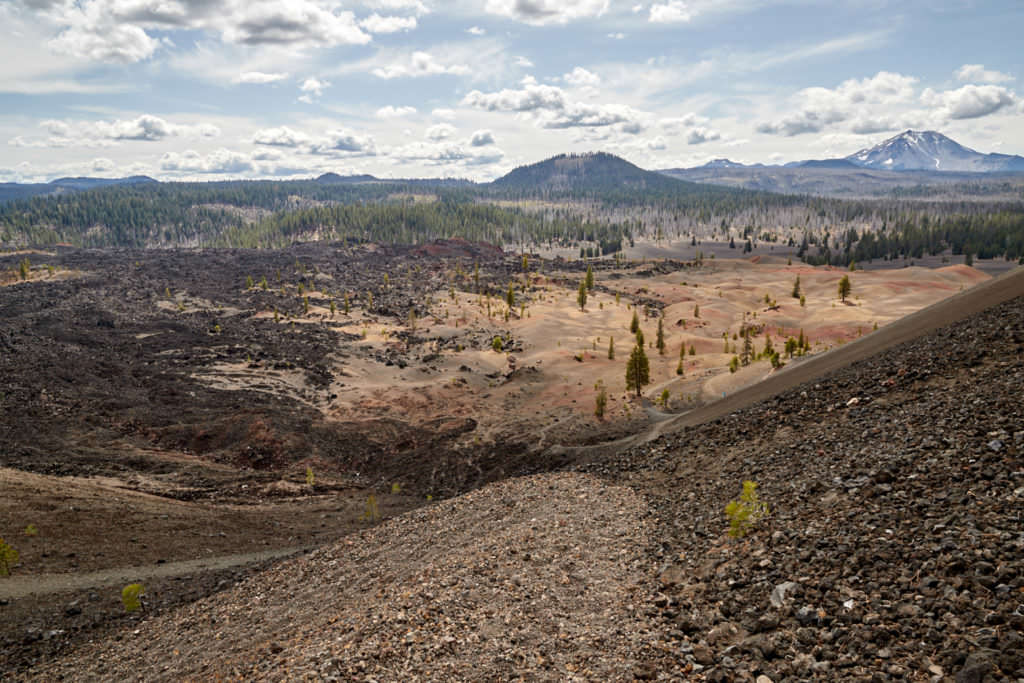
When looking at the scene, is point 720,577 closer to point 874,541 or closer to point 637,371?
point 874,541

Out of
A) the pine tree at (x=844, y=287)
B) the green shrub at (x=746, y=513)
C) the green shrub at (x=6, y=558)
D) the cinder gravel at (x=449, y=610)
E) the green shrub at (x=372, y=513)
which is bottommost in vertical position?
the green shrub at (x=372, y=513)

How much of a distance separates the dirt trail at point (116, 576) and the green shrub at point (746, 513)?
18641mm

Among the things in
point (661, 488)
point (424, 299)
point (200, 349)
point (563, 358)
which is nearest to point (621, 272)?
point (424, 299)

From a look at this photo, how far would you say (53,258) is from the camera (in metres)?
144

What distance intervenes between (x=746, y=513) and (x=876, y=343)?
22758 mm

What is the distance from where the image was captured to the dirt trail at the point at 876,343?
26781 millimetres

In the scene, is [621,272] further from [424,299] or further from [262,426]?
[262,426]

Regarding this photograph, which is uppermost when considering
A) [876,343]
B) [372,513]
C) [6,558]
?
[876,343]

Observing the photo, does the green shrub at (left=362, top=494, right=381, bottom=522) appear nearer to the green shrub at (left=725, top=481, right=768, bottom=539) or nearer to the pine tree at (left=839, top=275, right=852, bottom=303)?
the green shrub at (left=725, top=481, right=768, bottom=539)

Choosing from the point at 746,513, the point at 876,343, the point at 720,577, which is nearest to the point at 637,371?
the point at 876,343

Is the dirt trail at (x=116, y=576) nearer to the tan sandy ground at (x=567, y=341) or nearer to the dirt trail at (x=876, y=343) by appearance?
the dirt trail at (x=876, y=343)

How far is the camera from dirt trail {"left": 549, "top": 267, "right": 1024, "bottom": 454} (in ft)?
87.9

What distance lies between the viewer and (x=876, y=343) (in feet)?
97.6

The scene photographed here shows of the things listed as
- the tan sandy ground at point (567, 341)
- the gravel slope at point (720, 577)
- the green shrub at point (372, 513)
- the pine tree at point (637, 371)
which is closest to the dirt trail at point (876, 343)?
the gravel slope at point (720, 577)
